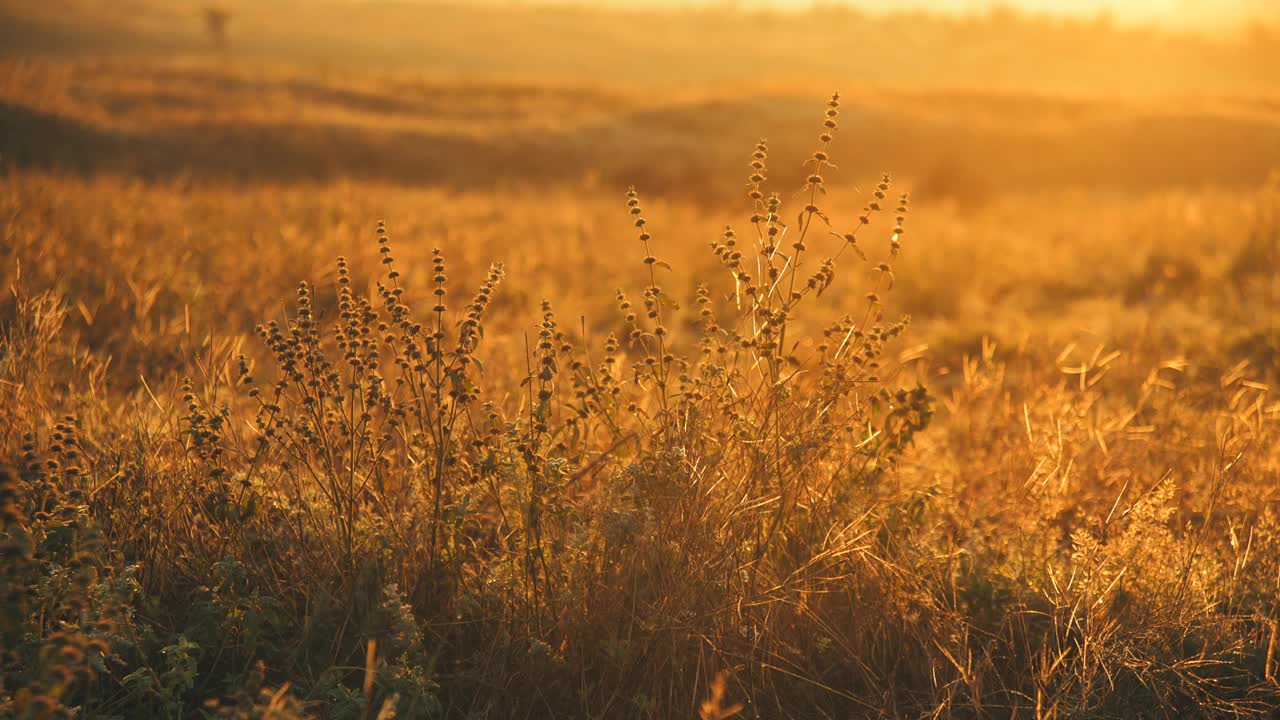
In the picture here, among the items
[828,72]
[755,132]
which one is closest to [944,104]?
[755,132]

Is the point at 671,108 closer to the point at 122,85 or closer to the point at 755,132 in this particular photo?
the point at 755,132

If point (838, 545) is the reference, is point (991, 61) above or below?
above

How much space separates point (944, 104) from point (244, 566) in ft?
123

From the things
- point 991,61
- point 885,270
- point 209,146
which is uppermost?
point 991,61

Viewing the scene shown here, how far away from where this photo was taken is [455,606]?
2496mm

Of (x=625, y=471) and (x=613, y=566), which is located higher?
(x=625, y=471)

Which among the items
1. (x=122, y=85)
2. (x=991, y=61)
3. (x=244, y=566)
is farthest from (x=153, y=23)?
(x=244, y=566)

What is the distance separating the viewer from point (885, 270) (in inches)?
98.8

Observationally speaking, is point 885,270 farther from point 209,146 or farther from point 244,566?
point 209,146

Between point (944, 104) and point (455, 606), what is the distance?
37190 mm

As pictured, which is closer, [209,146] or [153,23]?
[209,146]

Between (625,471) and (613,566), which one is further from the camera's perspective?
(613,566)

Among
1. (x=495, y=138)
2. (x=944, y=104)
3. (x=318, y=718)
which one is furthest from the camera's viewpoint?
(x=944, y=104)

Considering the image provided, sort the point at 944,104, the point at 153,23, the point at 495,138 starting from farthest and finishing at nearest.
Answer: the point at 153,23 → the point at 944,104 → the point at 495,138
